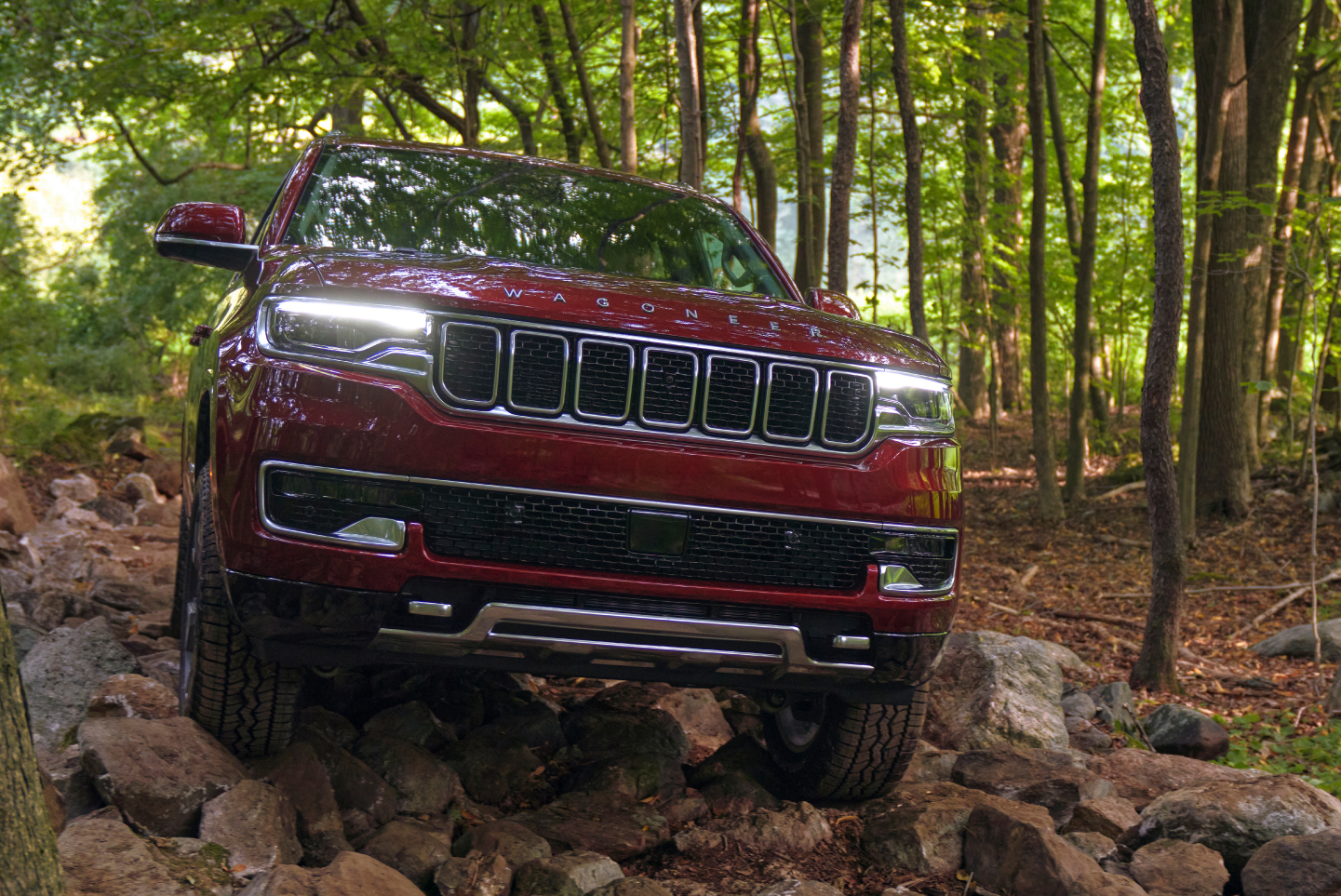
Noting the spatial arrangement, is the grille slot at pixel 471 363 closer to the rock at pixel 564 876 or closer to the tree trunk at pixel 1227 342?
the rock at pixel 564 876

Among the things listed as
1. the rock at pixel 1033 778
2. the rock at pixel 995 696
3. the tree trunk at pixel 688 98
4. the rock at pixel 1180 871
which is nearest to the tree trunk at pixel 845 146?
the tree trunk at pixel 688 98

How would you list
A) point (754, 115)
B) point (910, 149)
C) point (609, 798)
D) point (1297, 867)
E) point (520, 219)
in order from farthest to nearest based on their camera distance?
point (754, 115) < point (910, 149) < point (520, 219) < point (609, 798) < point (1297, 867)

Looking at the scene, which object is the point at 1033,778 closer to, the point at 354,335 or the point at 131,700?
the point at 354,335

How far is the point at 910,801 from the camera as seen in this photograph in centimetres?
366

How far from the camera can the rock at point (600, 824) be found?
10.5 feet

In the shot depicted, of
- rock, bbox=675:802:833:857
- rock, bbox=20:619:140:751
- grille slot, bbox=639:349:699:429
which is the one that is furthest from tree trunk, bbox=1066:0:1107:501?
rock, bbox=20:619:140:751

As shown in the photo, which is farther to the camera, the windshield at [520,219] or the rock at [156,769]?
the windshield at [520,219]

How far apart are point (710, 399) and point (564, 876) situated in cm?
129

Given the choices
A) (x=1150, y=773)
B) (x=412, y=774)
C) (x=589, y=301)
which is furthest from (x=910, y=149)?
(x=412, y=774)

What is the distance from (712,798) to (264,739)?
147 centimetres

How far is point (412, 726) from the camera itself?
3707 millimetres

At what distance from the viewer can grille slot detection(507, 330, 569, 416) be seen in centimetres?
266

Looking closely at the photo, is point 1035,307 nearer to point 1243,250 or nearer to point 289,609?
point 1243,250

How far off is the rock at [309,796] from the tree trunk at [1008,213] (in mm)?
11846
